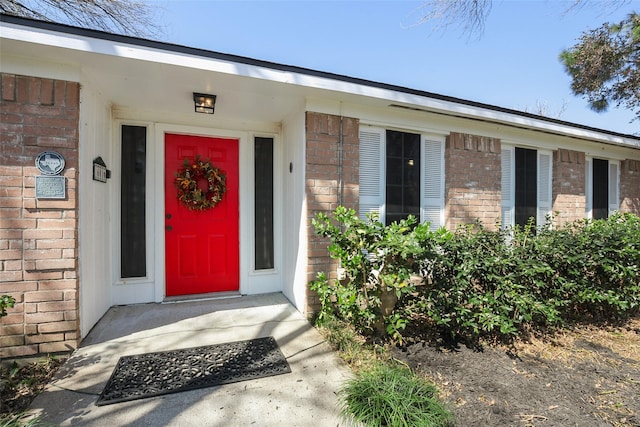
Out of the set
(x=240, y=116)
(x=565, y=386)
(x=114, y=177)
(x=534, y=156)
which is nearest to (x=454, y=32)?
(x=534, y=156)

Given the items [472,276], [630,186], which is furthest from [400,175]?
[630,186]

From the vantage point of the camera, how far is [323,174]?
3.41m

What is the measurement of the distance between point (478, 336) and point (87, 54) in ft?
14.2

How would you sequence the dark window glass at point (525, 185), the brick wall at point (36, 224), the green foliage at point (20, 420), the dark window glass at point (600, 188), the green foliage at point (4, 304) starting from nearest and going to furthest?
the green foliage at point (20, 420), the green foliage at point (4, 304), the brick wall at point (36, 224), the dark window glass at point (525, 185), the dark window glass at point (600, 188)

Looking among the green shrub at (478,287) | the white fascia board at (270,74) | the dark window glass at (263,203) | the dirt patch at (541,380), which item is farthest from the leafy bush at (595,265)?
the dark window glass at (263,203)

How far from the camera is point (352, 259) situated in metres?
2.62

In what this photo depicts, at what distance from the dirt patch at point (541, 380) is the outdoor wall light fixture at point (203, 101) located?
3.15 m

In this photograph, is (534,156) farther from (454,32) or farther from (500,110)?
(454,32)

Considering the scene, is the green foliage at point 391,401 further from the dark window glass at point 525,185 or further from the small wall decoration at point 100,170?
Answer: the dark window glass at point 525,185

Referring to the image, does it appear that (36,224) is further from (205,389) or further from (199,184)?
(205,389)

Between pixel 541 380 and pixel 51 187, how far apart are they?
4.32m

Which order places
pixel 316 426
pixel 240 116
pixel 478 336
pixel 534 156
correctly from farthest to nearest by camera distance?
pixel 534 156, pixel 240 116, pixel 478 336, pixel 316 426

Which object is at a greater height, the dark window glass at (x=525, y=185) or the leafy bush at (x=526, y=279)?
the dark window glass at (x=525, y=185)

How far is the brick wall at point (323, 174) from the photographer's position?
11.0 feet
